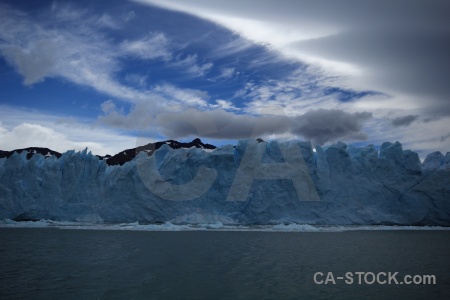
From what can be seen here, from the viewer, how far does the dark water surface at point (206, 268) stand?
31.8 ft

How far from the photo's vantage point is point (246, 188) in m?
31.9

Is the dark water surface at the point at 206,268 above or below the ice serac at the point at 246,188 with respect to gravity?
below

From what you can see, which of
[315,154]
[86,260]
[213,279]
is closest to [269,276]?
[213,279]

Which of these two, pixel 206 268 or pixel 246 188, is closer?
pixel 206 268

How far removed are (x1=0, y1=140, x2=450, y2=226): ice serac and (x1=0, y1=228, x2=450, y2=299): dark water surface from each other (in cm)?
1069

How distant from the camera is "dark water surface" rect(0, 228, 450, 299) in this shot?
9680 mm

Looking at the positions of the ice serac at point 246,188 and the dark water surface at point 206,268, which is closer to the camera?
the dark water surface at point 206,268

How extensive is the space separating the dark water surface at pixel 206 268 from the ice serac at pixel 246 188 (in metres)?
10.7

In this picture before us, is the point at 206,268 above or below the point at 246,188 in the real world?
below

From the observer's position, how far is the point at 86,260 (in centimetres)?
1441

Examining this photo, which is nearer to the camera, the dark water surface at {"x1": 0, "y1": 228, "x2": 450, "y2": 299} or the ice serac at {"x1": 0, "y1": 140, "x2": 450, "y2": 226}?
the dark water surface at {"x1": 0, "y1": 228, "x2": 450, "y2": 299}

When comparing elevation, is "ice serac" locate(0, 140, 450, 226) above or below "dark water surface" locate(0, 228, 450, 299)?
above

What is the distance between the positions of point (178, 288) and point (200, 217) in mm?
21591

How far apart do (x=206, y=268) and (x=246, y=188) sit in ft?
62.7
